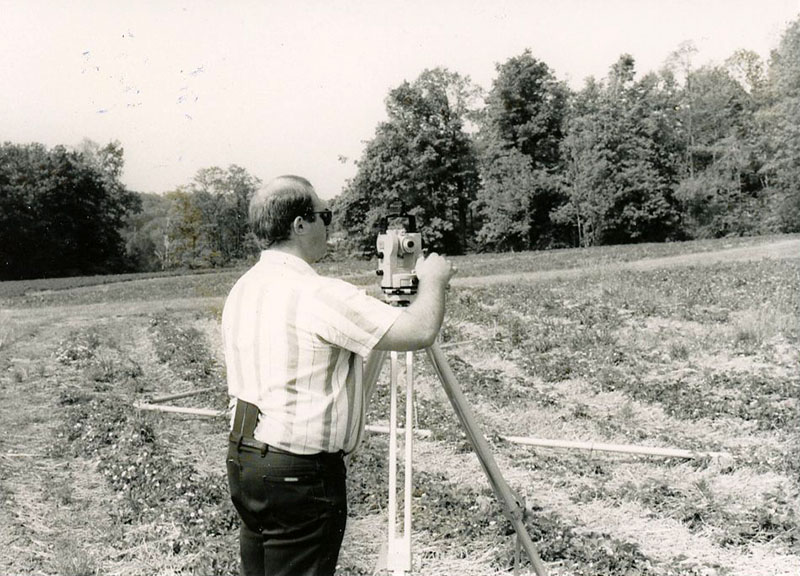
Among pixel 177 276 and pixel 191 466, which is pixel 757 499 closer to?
pixel 191 466

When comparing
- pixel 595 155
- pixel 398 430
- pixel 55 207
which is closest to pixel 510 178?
pixel 595 155

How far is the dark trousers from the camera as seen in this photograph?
180 cm

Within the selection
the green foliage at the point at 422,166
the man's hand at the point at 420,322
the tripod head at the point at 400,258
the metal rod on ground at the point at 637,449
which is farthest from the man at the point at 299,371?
the green foliage at the point at 422,166

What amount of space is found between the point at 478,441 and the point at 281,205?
1.19m

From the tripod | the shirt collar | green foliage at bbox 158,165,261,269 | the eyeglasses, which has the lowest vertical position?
the tripod

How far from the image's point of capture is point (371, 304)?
1.73 metres

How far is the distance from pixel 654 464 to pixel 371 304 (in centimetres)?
369

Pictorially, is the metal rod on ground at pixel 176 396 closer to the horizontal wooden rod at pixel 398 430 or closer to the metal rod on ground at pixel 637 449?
the horizontal wooden rod at pixel 398 430

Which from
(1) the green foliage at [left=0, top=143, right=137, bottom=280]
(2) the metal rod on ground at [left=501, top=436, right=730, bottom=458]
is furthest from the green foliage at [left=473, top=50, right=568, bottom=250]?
(2) the metal rod on ground at [left=501, top=436, right=730, bottom=458]

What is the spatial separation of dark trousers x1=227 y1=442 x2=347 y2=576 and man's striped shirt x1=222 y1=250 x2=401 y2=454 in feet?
→ 0.18

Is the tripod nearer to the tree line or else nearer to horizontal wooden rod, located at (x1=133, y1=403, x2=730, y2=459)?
horizontal wooden rod, located at (x1=133, y1=403, x2=730, y2=459)

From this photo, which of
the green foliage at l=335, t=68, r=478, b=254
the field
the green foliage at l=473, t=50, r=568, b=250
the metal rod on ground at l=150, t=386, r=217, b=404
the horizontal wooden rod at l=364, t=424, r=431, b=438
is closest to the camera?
the field

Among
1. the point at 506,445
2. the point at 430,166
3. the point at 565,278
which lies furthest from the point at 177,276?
the point at 506,445

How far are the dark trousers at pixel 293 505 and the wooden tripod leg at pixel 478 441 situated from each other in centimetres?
62
